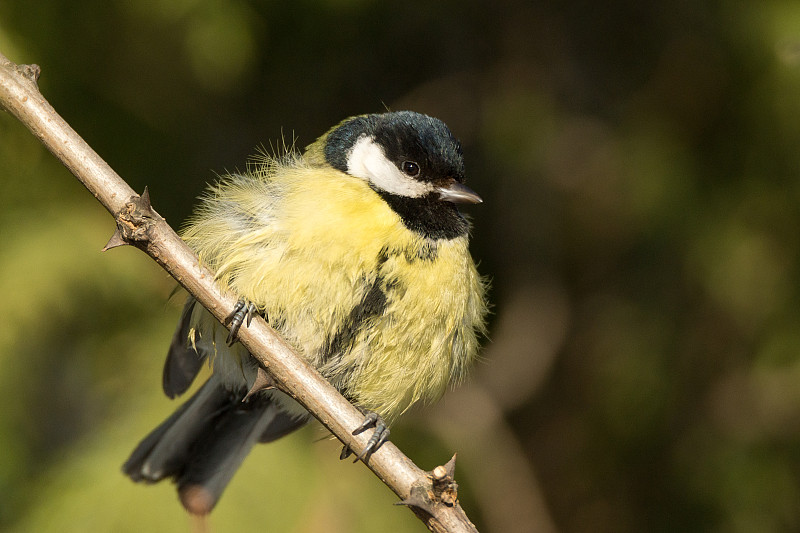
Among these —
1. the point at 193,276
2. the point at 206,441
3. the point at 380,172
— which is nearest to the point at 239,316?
the point at 193,276

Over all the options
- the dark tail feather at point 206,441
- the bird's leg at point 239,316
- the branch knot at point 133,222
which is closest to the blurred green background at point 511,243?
the dark tail feather at point 206,441

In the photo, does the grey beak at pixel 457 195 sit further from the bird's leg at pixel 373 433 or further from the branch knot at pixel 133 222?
the branch knot at pixel 133 222

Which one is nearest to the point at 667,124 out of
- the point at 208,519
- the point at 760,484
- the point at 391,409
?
the point at 760,484

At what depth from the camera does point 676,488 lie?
2609 millimetres

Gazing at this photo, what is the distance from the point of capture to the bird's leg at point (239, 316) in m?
1.49

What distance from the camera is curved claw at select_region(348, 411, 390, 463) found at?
4.76ft

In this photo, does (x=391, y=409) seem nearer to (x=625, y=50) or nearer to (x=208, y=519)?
(x=208, y=519)

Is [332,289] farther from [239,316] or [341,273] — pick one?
[239,316]

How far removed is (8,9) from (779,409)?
2656 millimetres

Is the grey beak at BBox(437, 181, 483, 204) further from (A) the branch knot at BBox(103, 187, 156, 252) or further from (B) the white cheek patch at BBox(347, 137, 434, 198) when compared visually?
(A) the branch knot at BBox(103, 187, 156, 252)

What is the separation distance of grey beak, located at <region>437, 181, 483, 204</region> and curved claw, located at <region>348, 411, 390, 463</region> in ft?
1.82

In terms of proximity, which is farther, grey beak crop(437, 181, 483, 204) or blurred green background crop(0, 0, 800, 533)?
blurred green background crop(0, 0, 800, 533)

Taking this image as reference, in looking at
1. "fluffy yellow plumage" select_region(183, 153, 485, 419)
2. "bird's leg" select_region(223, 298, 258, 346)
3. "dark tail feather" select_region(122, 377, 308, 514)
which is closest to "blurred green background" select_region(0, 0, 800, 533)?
"dark tail feather" select_region(122, 377, 308, 514)

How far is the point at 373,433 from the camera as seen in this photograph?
1601 millimetres
